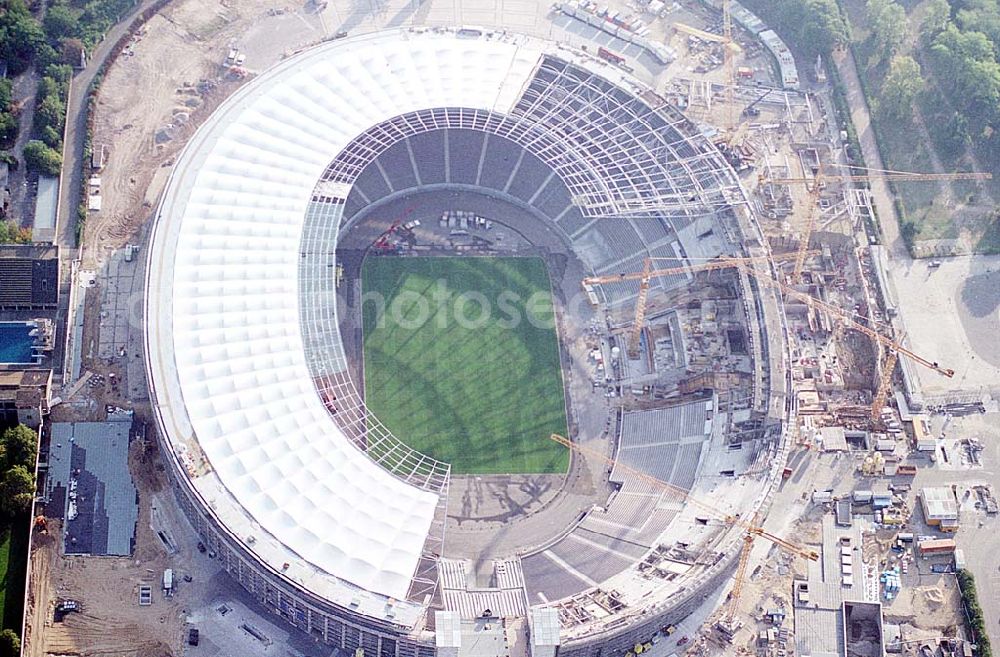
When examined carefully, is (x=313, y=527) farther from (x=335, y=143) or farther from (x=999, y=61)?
(x=999, y=61)

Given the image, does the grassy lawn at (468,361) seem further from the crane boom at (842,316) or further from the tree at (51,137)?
the tree at (51,137)

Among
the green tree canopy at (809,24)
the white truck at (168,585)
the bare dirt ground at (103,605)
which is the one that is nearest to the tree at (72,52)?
the bare dirt ground at (103,605)

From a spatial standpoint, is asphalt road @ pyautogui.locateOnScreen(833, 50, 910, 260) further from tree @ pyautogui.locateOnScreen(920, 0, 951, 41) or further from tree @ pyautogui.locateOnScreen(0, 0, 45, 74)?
tree @ pyautogui.locateOnScreen(0, 0, 45, 74)

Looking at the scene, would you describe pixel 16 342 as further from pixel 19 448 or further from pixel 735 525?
pixel 735 525

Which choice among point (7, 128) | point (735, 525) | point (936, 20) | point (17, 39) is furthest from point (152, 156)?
point (936, 20)

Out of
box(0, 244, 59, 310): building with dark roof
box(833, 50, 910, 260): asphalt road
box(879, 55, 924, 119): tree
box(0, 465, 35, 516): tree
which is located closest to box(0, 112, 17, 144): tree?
box(0, 244, 59, 310): building with dark roof

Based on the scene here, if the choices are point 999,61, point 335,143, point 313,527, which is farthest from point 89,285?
point 999,61

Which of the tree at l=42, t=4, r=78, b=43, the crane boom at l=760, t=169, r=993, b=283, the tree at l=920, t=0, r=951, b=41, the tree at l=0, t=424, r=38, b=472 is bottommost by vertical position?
the tree at l=0, t=424, r=38, b=472
